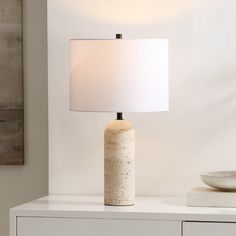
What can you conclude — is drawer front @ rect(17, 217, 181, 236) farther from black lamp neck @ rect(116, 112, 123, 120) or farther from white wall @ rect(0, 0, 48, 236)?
white wall @ rect(0, 0, 48, 236)

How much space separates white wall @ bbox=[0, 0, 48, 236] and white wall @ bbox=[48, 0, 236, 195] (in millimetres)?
487

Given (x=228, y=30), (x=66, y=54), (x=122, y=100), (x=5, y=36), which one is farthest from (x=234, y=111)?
(x=5, y=36)

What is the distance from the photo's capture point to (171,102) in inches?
109

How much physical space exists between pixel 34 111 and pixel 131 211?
41.6 inches

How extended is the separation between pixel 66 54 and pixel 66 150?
1.23 feet

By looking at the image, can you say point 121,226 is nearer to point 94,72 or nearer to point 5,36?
point 94,72

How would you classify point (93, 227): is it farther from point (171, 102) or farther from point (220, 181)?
point (171, 102)

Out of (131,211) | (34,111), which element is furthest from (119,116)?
(34,111)

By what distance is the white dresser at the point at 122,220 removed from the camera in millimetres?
2365

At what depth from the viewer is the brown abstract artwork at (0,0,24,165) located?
332 cm

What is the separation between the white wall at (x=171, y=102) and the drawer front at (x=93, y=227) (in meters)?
0.38

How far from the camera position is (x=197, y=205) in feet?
8.21

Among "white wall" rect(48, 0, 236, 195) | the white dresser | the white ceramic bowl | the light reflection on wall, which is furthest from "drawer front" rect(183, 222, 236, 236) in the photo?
the light reflection on wall

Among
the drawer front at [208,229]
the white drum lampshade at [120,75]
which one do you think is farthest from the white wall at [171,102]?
the drawer front at [208,229]
